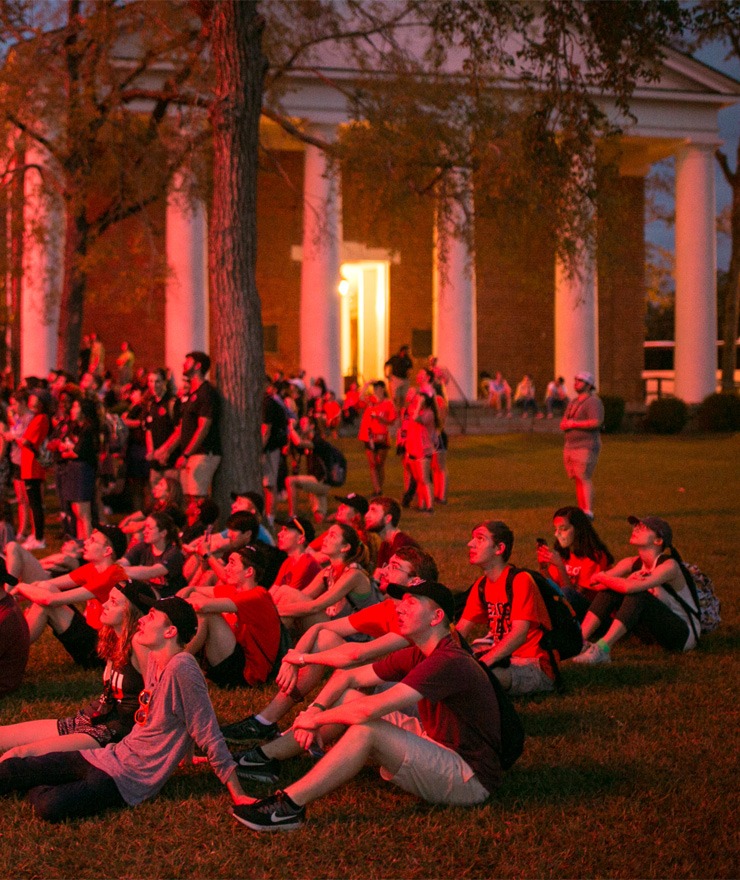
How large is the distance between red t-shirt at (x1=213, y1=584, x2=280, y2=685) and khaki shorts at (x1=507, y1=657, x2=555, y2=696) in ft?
5.16

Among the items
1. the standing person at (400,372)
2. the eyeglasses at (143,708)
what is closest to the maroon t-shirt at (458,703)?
the eyeglasses at (143,708)

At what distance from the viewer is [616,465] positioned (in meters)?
24.7

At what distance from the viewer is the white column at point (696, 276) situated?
39.5m

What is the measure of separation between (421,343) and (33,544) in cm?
3067

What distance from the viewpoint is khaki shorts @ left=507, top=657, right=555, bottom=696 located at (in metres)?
7.21

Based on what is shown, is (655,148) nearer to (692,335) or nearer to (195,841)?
(692,335)

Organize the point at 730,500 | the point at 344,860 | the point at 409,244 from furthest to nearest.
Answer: the point at 409,244 → the point at 730,500 → the point at 344,860

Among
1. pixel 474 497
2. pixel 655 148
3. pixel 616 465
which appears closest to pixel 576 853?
pixel 474 497

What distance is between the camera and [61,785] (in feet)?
17.6

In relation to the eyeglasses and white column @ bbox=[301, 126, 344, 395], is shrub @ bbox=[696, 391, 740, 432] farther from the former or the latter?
the eyeglasses

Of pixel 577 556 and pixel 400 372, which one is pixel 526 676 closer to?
pixel 577 556

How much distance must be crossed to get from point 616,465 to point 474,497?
7261mm

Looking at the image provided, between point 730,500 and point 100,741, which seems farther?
point 730,500

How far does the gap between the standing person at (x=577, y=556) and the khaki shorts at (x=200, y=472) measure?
4.36 metres
